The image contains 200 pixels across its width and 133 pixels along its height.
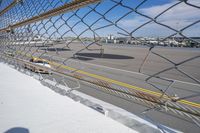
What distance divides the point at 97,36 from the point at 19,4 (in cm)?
134

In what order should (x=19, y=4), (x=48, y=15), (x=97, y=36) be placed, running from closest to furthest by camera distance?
(x=97, y=36)
(x=48, y=15)
(x=19, y=4)

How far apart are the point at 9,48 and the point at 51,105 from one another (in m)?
1.99

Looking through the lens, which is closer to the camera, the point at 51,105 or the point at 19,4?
the point at 51,105

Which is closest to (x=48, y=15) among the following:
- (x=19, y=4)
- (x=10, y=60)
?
(x=19, y=4)

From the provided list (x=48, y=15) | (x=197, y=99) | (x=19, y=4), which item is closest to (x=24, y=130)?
(x=48, y=15)

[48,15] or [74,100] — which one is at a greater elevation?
[48,15]

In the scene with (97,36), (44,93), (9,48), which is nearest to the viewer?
(97,36)

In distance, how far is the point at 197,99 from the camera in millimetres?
5660

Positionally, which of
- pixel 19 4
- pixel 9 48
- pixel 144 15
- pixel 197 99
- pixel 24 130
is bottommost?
pixel 197 99

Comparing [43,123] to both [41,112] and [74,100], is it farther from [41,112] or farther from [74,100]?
[74,100]

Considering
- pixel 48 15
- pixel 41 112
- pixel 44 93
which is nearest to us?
pixel 41 112

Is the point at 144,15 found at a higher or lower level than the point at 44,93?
higher

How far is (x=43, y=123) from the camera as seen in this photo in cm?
83

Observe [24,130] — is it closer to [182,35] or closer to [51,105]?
[51,105]
